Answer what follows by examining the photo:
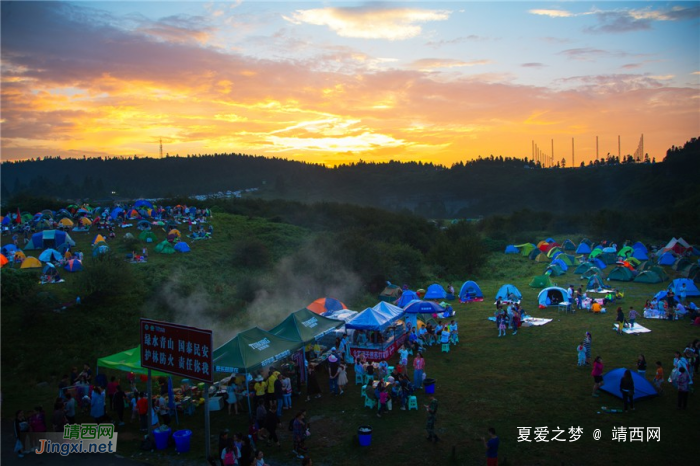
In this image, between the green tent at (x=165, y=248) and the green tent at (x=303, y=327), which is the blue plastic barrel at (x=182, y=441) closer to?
the green tent at (x=303, y=327)

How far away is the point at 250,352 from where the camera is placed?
14.2 meters

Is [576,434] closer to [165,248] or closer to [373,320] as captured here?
[373,320]

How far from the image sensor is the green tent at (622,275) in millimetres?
35500

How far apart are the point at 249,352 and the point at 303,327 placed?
3.05 meters

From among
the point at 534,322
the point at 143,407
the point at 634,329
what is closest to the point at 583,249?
the point at 534,322

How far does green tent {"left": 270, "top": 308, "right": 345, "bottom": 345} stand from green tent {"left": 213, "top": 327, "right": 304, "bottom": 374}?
2.44ft

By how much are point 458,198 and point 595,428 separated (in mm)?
128072

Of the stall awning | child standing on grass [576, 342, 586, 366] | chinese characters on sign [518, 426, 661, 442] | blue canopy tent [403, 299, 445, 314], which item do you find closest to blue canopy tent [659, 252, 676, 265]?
blue canopy tent [403, 299, 445, 314]

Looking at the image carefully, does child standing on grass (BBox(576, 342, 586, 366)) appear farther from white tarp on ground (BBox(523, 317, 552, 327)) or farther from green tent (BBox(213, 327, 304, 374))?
green tent (BBox(213, 327, 304, 374))

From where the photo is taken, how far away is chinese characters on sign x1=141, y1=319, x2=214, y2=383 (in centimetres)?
1092

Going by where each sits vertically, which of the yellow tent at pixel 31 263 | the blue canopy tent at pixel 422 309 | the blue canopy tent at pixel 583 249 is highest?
the yellow tent at pixel 31 263

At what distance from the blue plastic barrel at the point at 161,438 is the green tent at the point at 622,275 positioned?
34.4 metres

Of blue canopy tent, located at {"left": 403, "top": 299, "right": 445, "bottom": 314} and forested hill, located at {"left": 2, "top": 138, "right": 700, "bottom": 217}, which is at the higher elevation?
forested hill, located at {"left": 2, "top": 138, "right": 700, "bottom": 217}

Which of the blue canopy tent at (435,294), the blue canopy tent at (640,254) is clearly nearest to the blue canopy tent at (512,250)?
the blue canopy tent at (640,254)
